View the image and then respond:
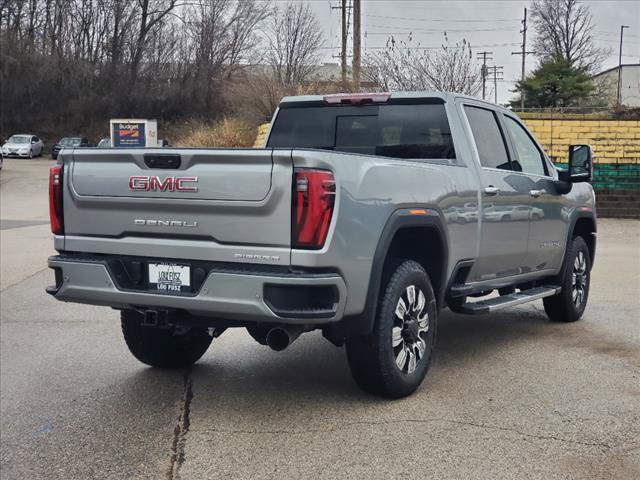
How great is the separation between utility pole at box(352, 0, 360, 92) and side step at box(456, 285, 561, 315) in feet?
60.6

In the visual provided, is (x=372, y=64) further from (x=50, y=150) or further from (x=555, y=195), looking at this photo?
(x=50, y=150)

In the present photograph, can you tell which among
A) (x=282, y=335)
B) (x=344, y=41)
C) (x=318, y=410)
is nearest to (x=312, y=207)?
(x=282, y=335)

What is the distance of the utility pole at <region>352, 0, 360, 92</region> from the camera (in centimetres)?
2566

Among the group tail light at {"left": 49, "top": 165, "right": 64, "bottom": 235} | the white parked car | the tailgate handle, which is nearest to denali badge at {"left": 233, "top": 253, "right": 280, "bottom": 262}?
the tailgate handle

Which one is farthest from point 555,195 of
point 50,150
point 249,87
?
point 50,150

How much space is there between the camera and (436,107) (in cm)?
624

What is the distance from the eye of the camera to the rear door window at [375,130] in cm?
623

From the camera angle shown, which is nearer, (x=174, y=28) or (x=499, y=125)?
(x=499, y=125)

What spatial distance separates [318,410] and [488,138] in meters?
2.83

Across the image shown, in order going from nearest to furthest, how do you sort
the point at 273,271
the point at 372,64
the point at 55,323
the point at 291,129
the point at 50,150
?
the point at 273,271 < the point at 291,129 < the point at 55,323 < the point at 372,64 < the point at 50,150

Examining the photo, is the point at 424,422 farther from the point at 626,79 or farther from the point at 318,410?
the point at 626,79

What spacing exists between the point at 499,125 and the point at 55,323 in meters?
4.81

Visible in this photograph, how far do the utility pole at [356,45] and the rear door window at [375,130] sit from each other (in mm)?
18659

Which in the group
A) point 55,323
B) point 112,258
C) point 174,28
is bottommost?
point 55,323
